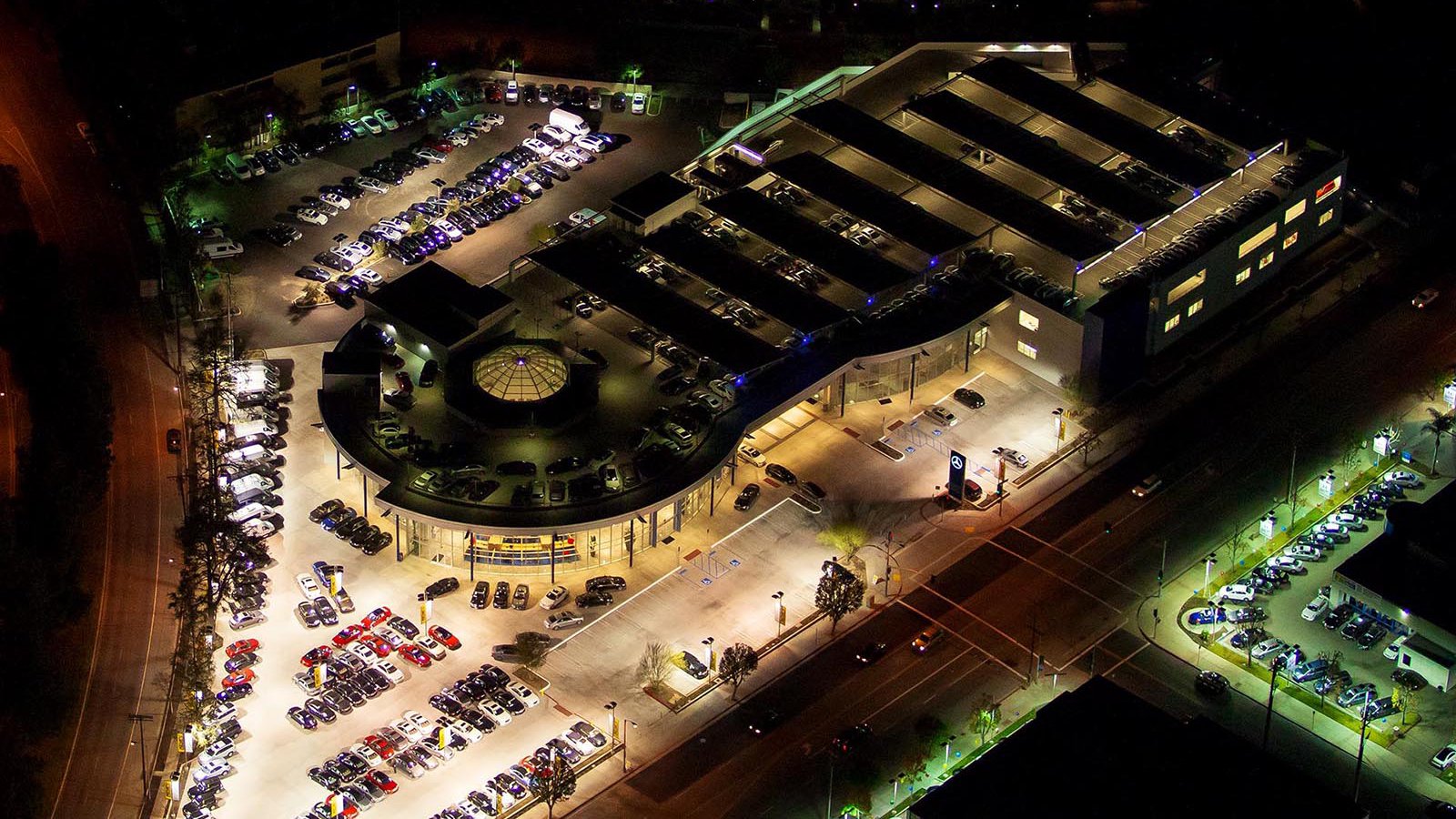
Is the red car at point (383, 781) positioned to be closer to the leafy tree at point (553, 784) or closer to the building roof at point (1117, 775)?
the leafy tree at point (553, 784)

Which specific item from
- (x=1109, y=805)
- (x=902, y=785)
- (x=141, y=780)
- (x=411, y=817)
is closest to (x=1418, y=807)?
(x=1109, y=805)

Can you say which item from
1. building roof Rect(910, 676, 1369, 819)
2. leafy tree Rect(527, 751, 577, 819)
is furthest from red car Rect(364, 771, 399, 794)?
building roof Rect(910, 676, 1369, 819)

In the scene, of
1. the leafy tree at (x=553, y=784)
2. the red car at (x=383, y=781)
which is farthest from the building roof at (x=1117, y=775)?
the red car at (x=383, y=781)

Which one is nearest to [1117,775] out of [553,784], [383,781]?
[553,784]

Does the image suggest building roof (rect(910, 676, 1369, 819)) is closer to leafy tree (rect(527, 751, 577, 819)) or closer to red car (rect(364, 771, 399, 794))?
leafy tree (rect(527, 751, 577, 819))

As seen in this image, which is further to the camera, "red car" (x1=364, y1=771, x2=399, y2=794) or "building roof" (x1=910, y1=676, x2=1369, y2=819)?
"red car" (x1=364, y1=771, x2=399, y2=794)

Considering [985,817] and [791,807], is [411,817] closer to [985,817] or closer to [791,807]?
[791,807]
